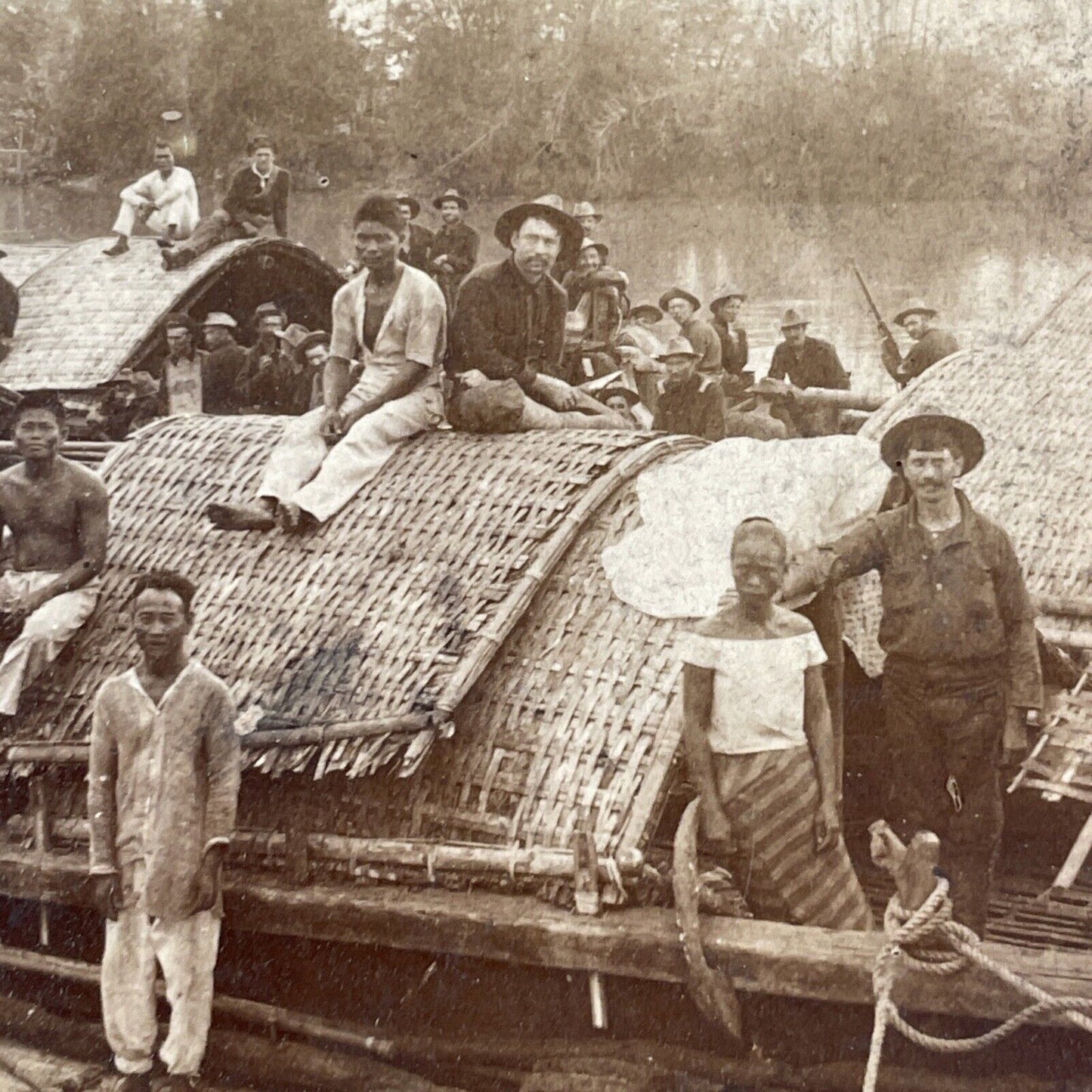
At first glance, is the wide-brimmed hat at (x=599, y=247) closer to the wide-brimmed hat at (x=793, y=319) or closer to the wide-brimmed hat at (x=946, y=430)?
the wide-brimmed hat at (x=793, y=319)

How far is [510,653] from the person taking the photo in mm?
3268

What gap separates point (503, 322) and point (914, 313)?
1.18 m

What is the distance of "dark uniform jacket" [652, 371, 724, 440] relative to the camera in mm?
4621

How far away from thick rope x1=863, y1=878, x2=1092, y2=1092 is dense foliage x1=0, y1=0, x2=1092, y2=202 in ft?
5.60

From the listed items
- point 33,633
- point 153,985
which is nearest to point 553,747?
→ point 153,985

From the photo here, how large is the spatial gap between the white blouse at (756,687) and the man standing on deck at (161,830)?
1.04 metres

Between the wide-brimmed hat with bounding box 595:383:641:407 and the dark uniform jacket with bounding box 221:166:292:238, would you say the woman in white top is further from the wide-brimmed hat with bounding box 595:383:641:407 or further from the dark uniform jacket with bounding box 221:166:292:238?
the dark uniform jacket with bounding box 221:166:292:238

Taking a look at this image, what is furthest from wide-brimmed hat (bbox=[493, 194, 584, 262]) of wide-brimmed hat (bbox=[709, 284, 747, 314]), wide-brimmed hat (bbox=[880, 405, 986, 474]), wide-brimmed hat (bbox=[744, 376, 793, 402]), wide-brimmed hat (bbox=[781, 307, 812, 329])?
wide-brimmed hat (bbox=[744, 376, 793, 402])

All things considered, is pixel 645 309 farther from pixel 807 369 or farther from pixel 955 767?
pixel 955 767

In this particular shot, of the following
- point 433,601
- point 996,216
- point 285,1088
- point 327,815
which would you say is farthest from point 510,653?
point 996,216

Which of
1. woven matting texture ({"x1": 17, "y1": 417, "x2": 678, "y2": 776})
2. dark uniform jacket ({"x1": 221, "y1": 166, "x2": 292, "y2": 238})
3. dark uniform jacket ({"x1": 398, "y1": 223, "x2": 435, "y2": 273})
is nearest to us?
woven matting texture ({"x1": 17, "y1": 417, "x2": 678, "y2": 776})

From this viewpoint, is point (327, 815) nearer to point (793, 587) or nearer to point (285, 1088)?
point (285, 1088)

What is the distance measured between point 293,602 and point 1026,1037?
187cm

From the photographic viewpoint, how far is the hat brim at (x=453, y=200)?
13.1ft
